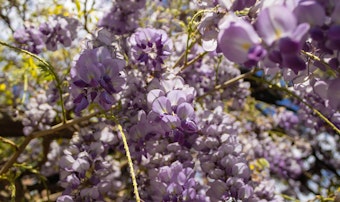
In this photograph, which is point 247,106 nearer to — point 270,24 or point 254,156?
point 254,156

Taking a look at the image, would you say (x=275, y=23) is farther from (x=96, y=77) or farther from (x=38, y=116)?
(x=38, y=116)

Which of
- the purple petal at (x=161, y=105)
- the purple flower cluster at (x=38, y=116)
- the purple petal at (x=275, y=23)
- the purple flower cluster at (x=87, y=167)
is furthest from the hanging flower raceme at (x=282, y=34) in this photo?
the purple flower cluster at (x=38, y=116)

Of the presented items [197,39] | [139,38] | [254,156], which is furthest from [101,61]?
[254,156]

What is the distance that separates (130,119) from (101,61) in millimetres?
316

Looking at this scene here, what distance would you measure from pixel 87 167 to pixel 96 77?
0.46 metres

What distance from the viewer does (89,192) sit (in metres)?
1.46

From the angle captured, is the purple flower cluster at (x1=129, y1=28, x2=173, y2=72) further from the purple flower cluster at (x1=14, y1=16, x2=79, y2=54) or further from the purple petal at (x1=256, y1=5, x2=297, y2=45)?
the purple petal at (x1=256, y1=5, x2=297, y2=45)

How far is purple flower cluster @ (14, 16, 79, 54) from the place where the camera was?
1941mm

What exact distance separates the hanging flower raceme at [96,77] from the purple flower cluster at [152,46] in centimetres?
26

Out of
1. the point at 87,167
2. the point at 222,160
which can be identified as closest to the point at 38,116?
the point at 87,167

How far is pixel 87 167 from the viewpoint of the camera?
1507mm

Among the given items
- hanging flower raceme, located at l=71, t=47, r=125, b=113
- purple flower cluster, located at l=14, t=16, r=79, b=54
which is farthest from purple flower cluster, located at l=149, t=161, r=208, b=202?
purple flower cluster, located at l=14, t=16, r=79, b=54

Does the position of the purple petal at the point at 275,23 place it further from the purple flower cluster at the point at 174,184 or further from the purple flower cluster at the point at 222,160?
the purple flower cluster at the point at 222,160

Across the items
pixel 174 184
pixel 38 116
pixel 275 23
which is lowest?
pixel 174 184
